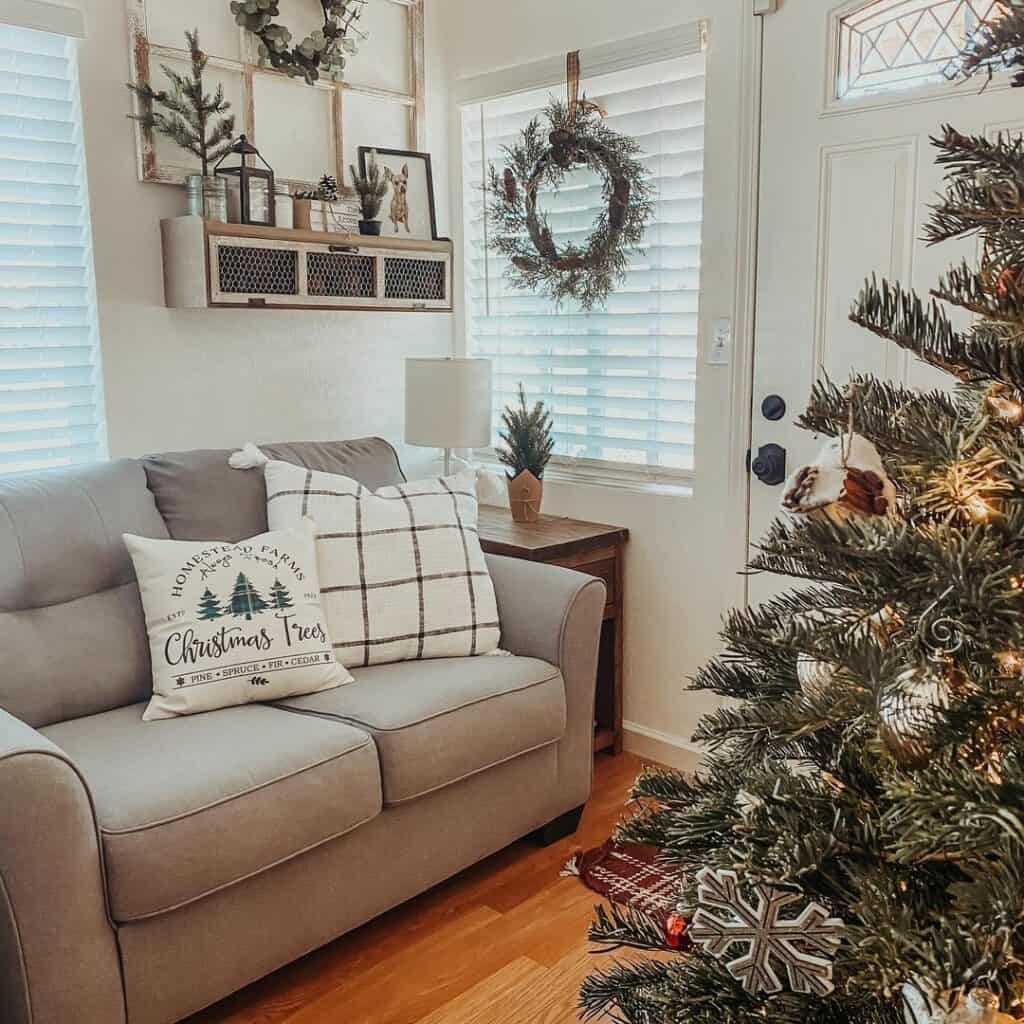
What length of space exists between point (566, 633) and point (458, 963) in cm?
79

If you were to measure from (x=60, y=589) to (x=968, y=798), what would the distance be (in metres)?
2.02

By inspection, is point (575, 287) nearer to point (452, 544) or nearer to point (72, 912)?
A: point (452, 544)

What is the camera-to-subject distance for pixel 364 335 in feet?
11.1

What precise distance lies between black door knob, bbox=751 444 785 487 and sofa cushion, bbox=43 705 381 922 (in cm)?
129

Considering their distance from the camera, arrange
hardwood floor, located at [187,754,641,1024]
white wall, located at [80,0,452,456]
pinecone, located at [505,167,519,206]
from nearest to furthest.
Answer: hardwood floor, located at [187,754,641,1024]
white wall, located at [80,0,452,456]
pinecone, located at [505,167,519,206]

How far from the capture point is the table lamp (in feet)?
9.97

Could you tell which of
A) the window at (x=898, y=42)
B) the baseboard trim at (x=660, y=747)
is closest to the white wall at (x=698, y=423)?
the baseboard trim at (x=660, y=747)

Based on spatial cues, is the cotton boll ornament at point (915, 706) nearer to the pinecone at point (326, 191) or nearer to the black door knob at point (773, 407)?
the black door knob at point (773, 407)

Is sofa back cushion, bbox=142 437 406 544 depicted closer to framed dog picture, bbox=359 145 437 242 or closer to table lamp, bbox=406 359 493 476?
table lamp, bbox=406 359 493 476

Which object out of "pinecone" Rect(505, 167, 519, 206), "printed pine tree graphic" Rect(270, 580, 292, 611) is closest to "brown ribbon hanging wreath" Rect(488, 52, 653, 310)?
"pinecone" Rect(505, 167, 519, 206)

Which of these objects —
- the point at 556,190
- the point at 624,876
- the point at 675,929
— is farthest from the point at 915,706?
the point at 556,190

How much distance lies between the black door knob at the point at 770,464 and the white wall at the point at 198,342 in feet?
4.27

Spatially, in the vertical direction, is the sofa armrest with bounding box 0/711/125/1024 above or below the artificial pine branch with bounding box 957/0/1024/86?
below

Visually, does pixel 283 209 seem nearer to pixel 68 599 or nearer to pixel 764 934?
pixel 68 599
